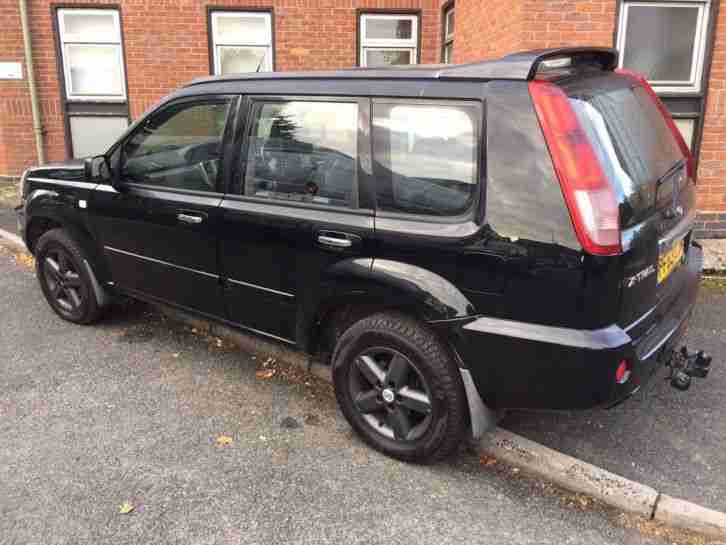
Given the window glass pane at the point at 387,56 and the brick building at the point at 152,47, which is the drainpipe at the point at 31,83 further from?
the window glass pane at the point at 387,56

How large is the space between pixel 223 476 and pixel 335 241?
3.99ft

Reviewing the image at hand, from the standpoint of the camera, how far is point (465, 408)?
2.91 metres

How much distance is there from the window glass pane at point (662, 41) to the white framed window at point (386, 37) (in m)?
3.95

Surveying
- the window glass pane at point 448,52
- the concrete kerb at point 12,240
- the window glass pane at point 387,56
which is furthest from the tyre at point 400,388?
the window glass pane at point 387,56

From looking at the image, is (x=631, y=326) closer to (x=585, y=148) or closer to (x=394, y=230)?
(x=585, y=148)

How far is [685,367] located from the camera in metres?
3.08

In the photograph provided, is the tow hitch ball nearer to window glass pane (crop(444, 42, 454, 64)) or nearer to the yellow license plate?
the yellow license plate

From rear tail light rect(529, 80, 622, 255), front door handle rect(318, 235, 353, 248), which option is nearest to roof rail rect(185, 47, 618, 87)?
rear tail light rect(529, 80, 622, 255)

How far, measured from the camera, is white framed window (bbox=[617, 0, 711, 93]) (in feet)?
21.1

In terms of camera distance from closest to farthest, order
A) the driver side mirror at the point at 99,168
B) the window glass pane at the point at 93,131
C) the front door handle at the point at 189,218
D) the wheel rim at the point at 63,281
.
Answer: the front door handle at the point at 189,218 → the driver side mirror at the point at 99,168 → the wheel rim at the point at 63,281 → the window glass pane at the point at 93,131

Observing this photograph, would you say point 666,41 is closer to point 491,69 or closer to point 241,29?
point 491,69

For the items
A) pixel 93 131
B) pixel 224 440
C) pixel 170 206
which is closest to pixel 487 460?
pixel 224 440

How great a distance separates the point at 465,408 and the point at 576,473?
0.59m

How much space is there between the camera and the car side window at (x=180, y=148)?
3.71m
